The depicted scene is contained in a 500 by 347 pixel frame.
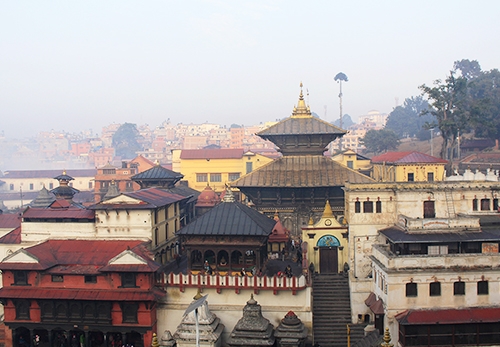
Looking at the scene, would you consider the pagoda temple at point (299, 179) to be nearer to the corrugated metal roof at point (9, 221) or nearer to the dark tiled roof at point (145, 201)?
the dark tiled roof at point (145, 201)

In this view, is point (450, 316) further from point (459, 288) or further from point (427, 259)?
point (427, 259)

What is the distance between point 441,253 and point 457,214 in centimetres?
401

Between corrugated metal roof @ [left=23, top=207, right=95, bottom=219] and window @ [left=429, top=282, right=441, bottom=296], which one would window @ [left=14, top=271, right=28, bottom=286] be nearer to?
corrugated metal roof @ [left=23, top=207, right=95, bottom=219]

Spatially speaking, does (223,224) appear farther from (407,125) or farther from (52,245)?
(407,125)

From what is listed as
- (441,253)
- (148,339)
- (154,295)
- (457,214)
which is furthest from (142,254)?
(457,214)

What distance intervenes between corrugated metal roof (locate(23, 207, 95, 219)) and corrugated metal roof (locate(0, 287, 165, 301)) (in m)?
5.01

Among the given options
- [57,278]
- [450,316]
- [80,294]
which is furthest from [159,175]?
[450,316]

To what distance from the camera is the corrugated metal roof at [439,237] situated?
30.1m

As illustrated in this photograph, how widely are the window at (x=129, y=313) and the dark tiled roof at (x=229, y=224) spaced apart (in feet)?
15.6

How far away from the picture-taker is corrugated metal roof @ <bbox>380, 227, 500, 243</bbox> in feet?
98.7

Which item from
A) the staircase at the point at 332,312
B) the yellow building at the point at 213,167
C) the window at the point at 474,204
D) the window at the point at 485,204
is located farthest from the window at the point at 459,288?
the yellow building at the point at 213,167

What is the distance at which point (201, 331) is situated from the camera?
29.0m

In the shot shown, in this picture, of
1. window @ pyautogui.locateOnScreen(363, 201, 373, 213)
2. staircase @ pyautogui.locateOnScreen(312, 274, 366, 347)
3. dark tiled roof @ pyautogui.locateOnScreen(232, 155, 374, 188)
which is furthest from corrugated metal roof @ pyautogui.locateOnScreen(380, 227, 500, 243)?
dark tiled roof @ pyautogui.locateOnScreen(232, 155, 374, 188)

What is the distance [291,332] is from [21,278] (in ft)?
48.2
